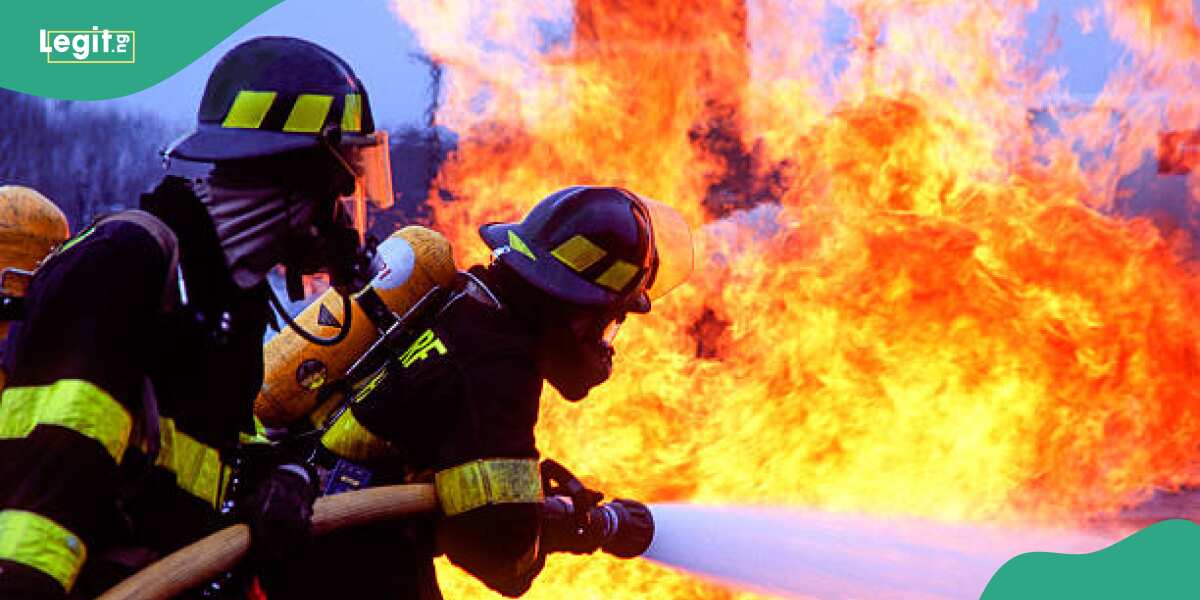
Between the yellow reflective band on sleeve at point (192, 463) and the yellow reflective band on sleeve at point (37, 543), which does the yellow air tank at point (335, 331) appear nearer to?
the yellow reflective band on sleeve at point (192, 463)

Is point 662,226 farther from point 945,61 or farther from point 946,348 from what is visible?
point 945,61

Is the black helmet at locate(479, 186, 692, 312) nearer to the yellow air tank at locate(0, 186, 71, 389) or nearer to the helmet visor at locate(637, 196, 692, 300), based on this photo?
the helmet visor at locate(637, 196, 692, 300)

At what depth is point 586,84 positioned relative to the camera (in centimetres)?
664

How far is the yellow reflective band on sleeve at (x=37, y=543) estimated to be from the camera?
1830 millimetres

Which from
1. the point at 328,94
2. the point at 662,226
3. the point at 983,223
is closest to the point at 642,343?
the point at 983,223

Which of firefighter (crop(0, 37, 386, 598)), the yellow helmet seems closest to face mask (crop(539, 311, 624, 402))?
firefighter (crop(0, 37, 386, 598))

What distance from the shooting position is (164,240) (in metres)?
2.08

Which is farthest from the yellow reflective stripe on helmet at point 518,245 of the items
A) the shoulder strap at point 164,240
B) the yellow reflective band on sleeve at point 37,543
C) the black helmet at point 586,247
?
the yellow reflective band on sleeve at point 37,543

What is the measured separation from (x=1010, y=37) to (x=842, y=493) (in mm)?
2512

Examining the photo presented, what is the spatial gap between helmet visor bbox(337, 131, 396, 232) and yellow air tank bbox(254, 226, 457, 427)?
0.68 m

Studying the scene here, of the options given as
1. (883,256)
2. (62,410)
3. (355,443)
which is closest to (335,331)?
(355,443)

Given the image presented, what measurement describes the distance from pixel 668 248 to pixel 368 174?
4.32 feet

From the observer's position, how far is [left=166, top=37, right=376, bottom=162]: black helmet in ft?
7.93

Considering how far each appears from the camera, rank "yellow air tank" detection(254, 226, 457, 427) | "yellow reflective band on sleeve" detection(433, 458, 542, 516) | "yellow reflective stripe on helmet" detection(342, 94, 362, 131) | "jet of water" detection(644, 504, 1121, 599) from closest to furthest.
Answer: "yellow reflective stripe on helmet" detection(342, 94, 362, 131)
"yellow reflective band on sleeve" detection(433, 458, 542, 516)
"yellow air tank" detection(254, 226, 457, 427)
"jet of water" detection(644, 504, 1121, 599)
